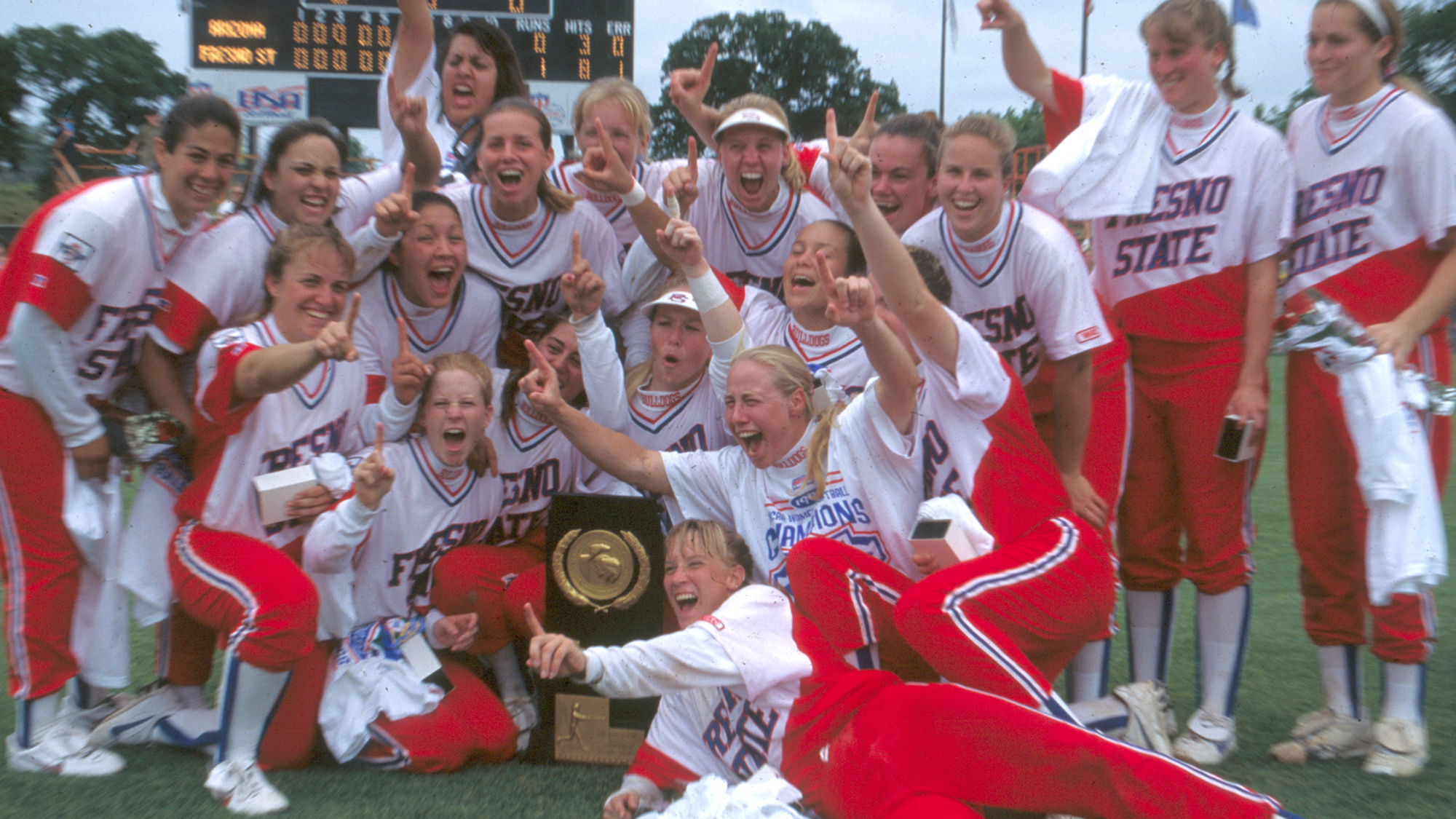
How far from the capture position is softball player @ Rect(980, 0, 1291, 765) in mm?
3131

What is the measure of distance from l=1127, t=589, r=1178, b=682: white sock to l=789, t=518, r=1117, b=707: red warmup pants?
50 cm

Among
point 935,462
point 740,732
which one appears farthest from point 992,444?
point 740,732

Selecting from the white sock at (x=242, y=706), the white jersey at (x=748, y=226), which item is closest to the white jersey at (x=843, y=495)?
the white jersey at (x=748, y=226)

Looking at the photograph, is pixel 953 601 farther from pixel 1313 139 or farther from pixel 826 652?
pixel 1313 139

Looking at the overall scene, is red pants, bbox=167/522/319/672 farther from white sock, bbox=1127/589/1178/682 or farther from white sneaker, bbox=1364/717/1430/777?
white sneaker, bbox=1364/717/1430/777

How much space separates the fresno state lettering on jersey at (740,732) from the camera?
102 inches

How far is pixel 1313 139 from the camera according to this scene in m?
Answer: 3.21

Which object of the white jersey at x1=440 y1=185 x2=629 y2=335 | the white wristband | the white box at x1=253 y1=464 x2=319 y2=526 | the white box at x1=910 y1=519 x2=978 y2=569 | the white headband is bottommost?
the white box at x1=910 y1=519 x2=978 y2=569

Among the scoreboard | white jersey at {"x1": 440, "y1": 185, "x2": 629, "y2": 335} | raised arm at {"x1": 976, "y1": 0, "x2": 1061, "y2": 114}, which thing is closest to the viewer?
raised arm at {"x1": 976, "y1": 0, "x2": 1061, "y2": 114}

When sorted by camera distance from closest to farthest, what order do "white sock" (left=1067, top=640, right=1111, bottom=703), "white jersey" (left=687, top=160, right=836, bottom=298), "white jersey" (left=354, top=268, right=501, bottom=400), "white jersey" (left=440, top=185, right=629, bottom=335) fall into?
"white sock" (left=1067, top=640, right=1111, bottom=703) → "white jersey" (left=354, top=268, right=501, bottom=400) → "white jersey" (left=440, top=185, right=629, bottom=335) → "white jersey" (left=687, top=160, right=836, bottom=298)

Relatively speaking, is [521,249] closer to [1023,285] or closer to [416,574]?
[416,574]

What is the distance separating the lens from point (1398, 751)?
2965mm

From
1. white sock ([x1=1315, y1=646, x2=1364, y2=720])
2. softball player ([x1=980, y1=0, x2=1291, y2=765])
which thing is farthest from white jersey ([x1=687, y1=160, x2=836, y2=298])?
white sock ([x1=1315, y1=646, x2=1364, y2=720])

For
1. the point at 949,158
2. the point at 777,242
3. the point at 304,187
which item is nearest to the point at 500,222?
the point at 304,187
